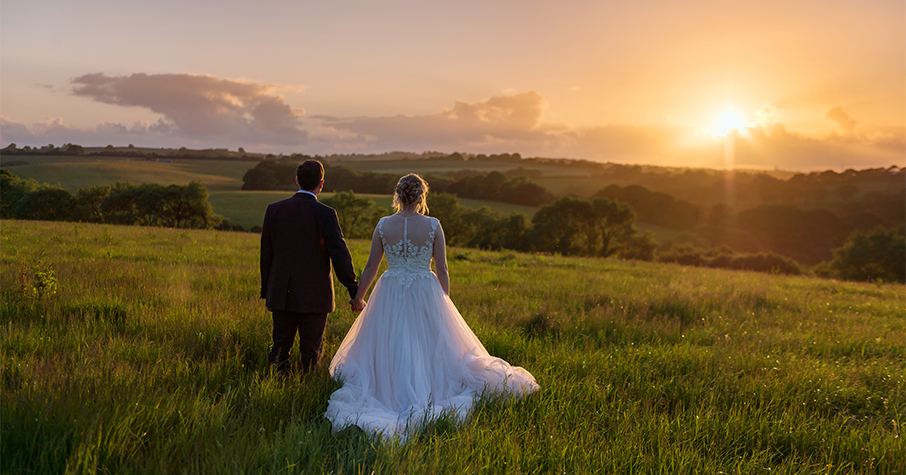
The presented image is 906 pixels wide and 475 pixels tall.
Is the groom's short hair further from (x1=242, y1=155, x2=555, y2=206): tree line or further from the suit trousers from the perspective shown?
(x1=242, y1=155, x2=555, y2=206): tree line

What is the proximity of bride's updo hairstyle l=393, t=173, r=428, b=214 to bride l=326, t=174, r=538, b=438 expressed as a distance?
0.01m

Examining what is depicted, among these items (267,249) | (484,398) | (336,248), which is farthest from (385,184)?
(484,398)

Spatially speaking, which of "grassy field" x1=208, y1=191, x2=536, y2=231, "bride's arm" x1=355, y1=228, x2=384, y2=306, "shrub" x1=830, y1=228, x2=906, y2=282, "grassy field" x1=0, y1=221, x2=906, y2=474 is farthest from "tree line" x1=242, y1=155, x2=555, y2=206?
"bride's arm" x1=355, y1=228, x2=384, y2=306

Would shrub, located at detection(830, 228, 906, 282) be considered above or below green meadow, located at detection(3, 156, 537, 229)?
below

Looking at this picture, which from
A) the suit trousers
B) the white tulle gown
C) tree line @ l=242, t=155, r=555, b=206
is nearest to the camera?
the white tulle gown

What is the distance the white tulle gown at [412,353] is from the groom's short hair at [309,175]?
0.93 m

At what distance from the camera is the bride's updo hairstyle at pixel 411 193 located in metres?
5.43

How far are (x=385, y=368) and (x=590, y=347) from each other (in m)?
3.39

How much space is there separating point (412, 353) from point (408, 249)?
4.08ft

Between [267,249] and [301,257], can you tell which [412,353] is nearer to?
[301,257]

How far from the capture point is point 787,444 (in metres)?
4.50

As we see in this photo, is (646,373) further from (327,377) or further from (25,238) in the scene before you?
(25,238)

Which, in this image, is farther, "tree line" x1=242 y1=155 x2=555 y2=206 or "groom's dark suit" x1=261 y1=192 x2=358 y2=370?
"tree line" x1=242 y1=155 x2=555 y2=206

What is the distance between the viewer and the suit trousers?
5.21 meters
